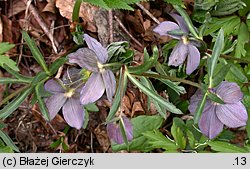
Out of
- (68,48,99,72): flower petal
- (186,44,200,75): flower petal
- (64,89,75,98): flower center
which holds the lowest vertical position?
(64,89,75,98): flower center

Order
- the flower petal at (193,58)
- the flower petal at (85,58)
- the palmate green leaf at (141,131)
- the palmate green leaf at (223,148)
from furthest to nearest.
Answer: the palmate green leaf at (141,131), the palmate green leaf at (223,148), the flower petal at (193,58), the flower petal at (85,58)

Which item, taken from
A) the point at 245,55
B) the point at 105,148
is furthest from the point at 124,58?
the point at 105,148

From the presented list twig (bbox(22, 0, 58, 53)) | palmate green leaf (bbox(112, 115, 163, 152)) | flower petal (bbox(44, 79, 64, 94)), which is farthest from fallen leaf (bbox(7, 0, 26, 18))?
flower petal (bbox(44, 79, 64, 94))

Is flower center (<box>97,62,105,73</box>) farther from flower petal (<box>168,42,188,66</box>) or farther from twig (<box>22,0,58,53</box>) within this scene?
twig (<box>22,0,58,53</box>)

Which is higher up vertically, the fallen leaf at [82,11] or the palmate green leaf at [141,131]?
the fallen leaf at [82,11]

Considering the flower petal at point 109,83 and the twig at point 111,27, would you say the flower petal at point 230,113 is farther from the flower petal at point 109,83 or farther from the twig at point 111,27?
the twig at point 111,27

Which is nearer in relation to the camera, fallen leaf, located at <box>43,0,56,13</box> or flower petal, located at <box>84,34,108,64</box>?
flower petal, located at <box>84,34,108,64</box>

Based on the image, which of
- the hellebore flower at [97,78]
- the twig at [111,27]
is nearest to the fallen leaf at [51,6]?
the twig at [111,27]

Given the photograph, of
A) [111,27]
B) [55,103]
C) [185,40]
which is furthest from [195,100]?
[111,27]
